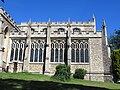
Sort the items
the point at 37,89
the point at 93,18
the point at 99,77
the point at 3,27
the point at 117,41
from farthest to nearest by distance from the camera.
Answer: the point at 117,41
the point at 93,18
the point at 3,27
the point at 99,77
the point at 37,89

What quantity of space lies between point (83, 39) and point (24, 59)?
29.3 feet

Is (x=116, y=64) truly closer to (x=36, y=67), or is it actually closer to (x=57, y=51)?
(x=57, y=51)


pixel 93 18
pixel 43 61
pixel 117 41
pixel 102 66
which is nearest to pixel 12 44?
pixel 43 61

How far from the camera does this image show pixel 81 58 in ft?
95.0

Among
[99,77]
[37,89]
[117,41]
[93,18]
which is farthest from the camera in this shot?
[117,41]

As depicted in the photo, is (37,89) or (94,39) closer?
(37,89)

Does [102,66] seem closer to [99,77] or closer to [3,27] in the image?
[99,77]

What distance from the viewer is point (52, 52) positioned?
97.3 feet

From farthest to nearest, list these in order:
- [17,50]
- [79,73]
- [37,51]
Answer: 1. [17,50]
2. [37,51]
3. [79,73]

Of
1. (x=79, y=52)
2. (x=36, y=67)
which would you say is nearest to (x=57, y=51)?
(x=79, y=52)

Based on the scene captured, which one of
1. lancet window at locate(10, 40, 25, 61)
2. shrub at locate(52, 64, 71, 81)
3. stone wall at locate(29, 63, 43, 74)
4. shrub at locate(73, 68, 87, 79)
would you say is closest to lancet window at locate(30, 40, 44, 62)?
stone wall at locate(29, 63, 43, 74)

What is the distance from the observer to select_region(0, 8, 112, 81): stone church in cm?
2847

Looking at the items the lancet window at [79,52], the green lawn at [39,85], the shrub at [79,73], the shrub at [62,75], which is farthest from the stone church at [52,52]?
the green lawn at [39,85]

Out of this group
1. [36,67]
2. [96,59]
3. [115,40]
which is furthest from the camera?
[115,40]
